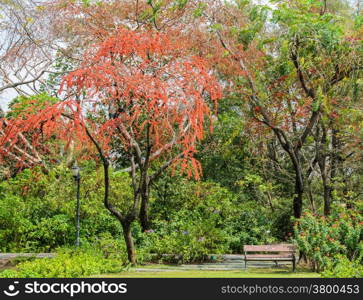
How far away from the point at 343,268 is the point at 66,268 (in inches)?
211

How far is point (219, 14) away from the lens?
→ 13906 mm

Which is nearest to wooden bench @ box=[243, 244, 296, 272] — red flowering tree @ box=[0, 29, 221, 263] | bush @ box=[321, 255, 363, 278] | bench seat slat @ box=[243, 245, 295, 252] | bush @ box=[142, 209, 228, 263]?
bench seat slat @ box=[243, 245, 295, 252]

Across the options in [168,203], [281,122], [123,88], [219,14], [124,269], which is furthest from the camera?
[168,203]

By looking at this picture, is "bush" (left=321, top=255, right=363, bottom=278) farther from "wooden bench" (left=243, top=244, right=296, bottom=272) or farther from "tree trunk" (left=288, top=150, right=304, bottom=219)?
"tree trunk" (left=288, top=150, right=304, bottom=219)

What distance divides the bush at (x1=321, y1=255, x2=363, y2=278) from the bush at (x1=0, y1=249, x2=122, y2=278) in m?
4.35

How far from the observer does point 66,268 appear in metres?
9.40

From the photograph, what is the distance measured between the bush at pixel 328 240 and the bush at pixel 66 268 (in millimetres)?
4285

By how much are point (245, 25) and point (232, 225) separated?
6183mm

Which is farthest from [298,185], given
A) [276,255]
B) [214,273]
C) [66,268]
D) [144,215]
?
[66,268]

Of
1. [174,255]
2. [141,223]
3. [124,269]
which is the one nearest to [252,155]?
[141,223]

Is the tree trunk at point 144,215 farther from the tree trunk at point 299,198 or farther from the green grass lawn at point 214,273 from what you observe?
the tree trunk at point 299,198

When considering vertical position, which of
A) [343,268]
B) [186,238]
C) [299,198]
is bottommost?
[343,268]

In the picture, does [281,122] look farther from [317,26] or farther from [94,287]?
[94,287]

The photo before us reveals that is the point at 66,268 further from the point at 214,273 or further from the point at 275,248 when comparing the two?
the point at 275,248
